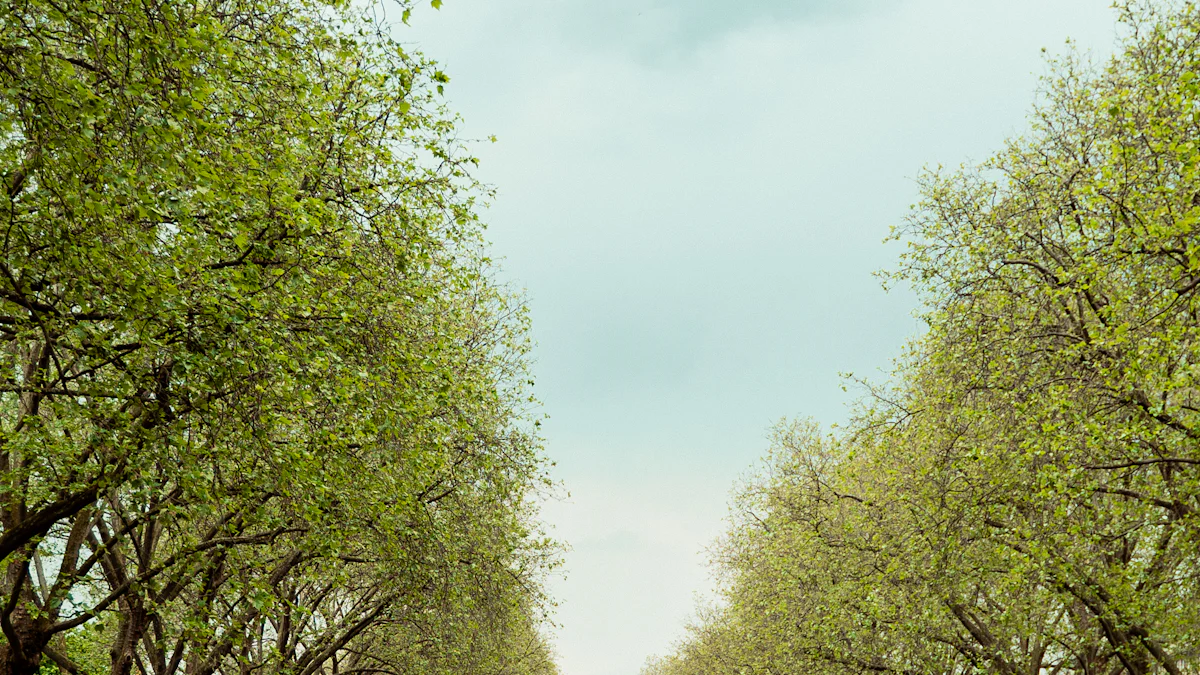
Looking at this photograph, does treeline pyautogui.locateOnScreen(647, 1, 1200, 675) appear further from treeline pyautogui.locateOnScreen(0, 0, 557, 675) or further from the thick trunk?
the thick trunk

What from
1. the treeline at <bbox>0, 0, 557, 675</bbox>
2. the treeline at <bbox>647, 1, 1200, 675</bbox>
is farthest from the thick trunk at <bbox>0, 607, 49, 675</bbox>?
the treeline at <bbox>647, 1, 1200, 675</bbox>

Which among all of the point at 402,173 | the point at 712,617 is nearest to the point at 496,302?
the point at 402,173

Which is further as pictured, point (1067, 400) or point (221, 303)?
point (1067, 400)

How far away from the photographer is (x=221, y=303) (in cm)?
938

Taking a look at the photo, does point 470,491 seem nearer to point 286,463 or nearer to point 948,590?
point 286,463

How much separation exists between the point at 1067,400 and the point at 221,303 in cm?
1230

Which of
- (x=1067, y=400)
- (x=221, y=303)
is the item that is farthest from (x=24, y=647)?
Result: (x=1067, y=400)

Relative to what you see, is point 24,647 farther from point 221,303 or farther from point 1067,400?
point 1067,400

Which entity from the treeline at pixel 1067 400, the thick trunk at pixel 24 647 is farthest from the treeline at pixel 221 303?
the treeline at pixel 1067 400

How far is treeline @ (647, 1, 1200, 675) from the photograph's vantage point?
485 inches

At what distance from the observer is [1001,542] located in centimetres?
1535

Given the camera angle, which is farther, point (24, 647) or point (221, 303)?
point (24, 647)

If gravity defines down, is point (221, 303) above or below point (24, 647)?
above

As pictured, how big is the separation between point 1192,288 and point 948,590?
838cm
